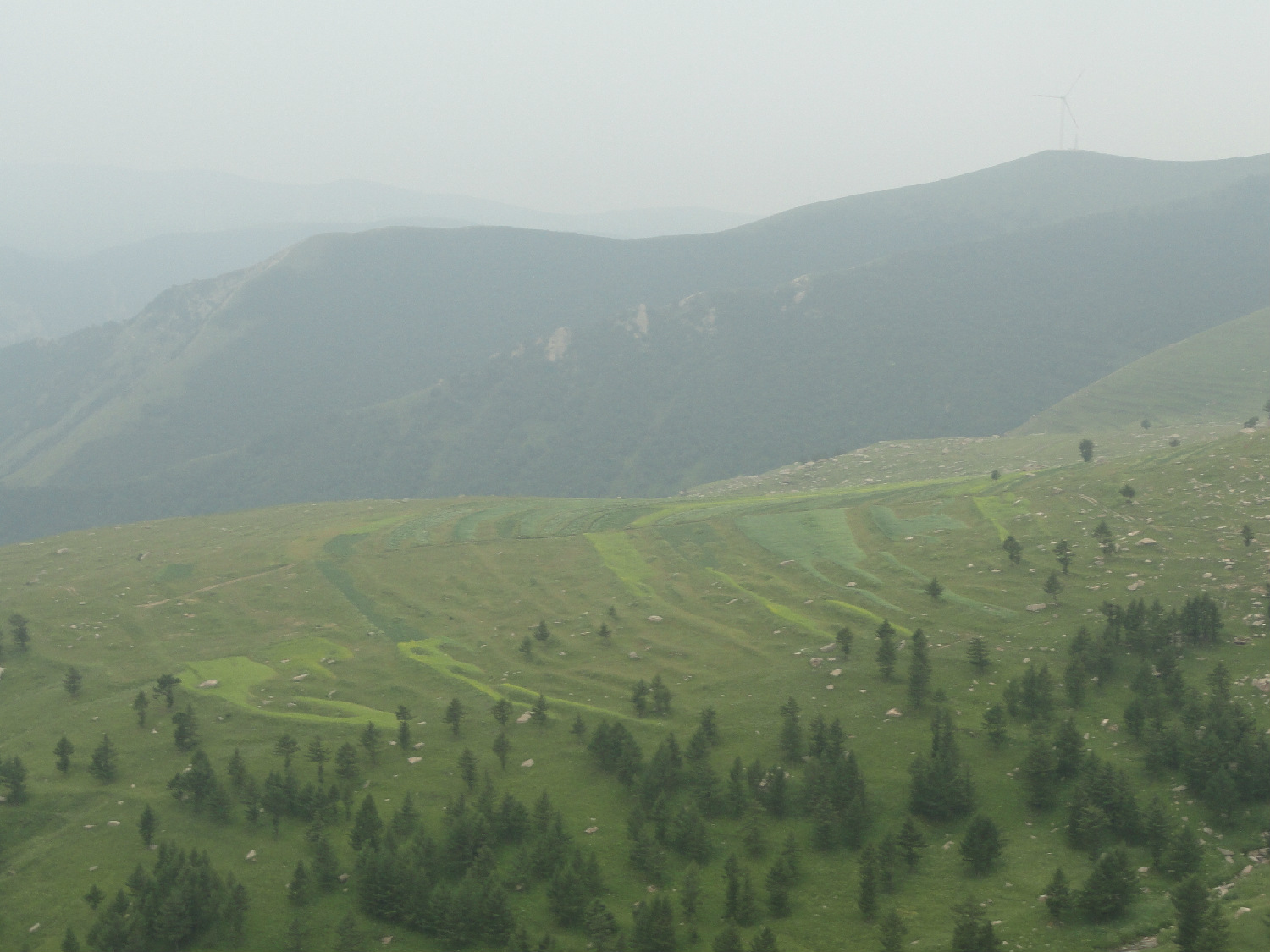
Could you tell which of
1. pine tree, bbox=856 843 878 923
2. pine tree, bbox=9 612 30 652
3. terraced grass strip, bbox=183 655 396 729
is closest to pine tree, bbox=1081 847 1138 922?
pine tree, bbox=856 843 878 923

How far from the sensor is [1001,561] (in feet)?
174

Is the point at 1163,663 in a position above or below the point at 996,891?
above

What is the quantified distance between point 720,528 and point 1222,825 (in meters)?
43.9

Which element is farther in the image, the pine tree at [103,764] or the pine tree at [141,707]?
the pine tree at [141,707]

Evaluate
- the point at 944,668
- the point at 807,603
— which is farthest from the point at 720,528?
the point at 944,668

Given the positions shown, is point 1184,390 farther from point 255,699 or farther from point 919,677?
point 255,699

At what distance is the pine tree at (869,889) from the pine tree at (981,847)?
2.95m

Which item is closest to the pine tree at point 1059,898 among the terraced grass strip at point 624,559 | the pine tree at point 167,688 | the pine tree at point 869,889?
the pine tree at point 869,889

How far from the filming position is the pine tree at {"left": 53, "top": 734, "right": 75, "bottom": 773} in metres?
39.3

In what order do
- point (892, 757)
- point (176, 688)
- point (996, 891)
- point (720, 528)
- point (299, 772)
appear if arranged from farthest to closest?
point (720, 528) < point (176, 688) < point (299, 772) < point (892, 757) < point (996, 891)

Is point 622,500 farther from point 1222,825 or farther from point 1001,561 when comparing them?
point 1222,825

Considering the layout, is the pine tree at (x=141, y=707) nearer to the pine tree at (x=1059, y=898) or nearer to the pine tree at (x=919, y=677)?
the pine tree at (x=919, y=677)

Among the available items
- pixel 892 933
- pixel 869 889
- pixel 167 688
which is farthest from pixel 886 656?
pixel 167 688

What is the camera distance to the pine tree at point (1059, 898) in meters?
24.4
